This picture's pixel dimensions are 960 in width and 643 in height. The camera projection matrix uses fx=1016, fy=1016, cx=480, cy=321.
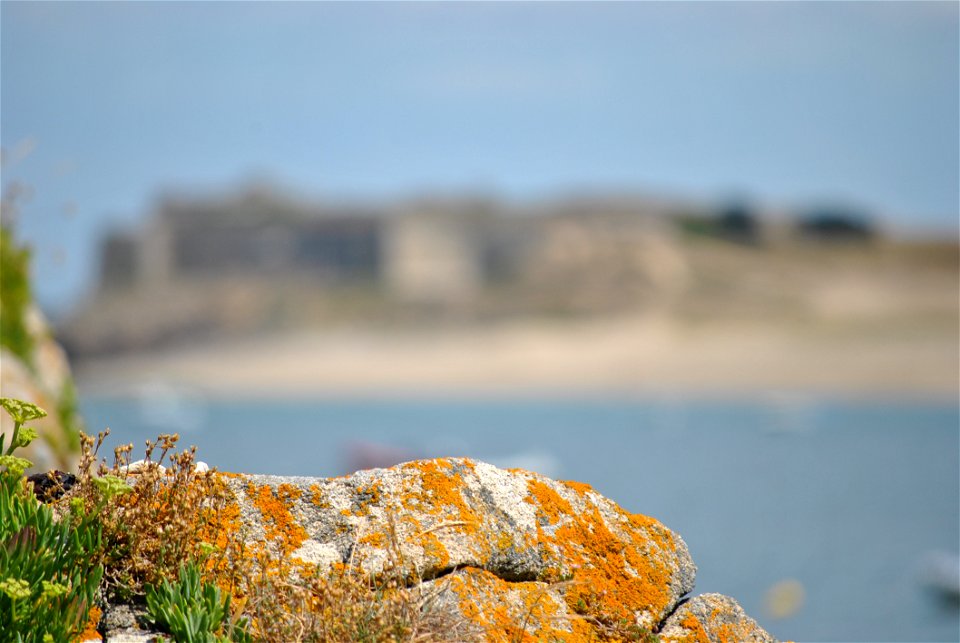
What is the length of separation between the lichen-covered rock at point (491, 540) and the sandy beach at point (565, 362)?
104919 mm

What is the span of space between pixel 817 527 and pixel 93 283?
402 feet

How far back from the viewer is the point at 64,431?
10.7m

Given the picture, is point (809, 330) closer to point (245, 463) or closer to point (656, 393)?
point (656, 393)

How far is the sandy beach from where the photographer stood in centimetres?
10788

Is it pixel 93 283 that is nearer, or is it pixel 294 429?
pixel 294 429

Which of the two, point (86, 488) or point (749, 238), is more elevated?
point (749, 238)

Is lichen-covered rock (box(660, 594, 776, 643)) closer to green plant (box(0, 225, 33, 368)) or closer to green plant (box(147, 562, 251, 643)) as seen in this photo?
green plant (box(147, 562, 251, 643))

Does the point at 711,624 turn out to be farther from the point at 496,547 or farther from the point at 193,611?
the point at 193,611

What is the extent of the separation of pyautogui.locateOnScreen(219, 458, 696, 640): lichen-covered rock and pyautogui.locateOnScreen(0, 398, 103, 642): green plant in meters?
0.62

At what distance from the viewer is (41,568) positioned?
11.5 ft

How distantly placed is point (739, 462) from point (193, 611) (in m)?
68.9

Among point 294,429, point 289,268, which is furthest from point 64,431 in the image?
point 289,268

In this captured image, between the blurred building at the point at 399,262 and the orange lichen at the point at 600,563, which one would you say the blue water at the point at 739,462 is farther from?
the blurred building at the point at 399,262

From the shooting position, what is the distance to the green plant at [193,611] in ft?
11.2
